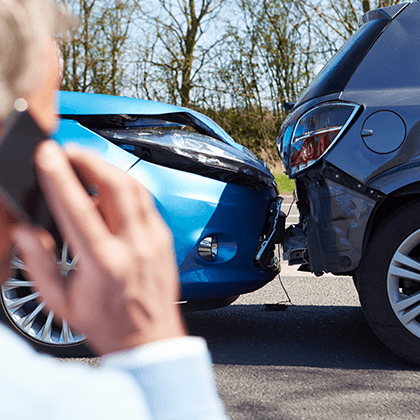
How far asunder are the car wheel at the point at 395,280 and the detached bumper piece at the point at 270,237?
0.53m

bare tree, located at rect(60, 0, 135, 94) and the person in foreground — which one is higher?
bare tree, located at rect(60, 0, 135, 94)

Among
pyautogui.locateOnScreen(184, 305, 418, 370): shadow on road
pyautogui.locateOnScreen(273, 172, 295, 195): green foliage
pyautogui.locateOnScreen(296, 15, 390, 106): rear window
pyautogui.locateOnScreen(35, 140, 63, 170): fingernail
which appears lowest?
pyautogui.locateOnScreen(184, 305, 418, 370): shadow on road

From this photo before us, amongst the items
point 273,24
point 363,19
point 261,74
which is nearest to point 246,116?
point 261,74

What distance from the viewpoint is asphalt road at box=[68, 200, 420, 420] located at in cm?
247

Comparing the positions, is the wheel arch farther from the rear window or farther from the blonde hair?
the blonde hair

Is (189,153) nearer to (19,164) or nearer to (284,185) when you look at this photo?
(19,164)

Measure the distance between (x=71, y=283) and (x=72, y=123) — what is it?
8.42 ft

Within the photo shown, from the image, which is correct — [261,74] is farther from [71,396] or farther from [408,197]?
[71,396]

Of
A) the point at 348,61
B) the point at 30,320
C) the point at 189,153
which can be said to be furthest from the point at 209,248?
the point at 348,61

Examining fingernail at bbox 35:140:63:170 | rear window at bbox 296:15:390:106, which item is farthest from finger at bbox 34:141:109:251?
rear window at bbox 296:15:390:106

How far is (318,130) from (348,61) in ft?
1.30

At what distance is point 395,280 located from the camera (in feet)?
9.19

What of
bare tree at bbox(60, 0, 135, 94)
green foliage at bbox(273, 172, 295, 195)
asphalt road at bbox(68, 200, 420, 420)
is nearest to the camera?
asphalt road at bbox(68, 200, 420, 420)

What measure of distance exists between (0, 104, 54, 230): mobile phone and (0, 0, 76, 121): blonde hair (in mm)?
12
